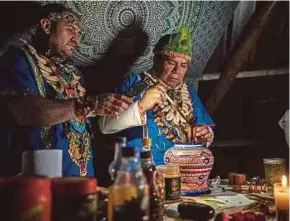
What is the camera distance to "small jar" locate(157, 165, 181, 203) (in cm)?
161

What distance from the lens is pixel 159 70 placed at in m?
A: 2.59

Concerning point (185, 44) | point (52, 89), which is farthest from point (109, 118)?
point (185, 44)

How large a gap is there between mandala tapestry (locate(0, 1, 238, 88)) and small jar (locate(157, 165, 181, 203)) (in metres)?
1.25

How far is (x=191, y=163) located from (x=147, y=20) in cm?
123

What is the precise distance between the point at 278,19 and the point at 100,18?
1503mm

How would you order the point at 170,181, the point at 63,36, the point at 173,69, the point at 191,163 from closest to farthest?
1. the point at 170,181
2. the point at 191,163
3. the point at 63,36
4. the point at 173,69

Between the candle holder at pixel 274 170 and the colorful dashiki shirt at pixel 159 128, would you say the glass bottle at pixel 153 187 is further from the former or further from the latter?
the colorful dashiki shirt at pixel 159 128

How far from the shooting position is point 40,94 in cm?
202

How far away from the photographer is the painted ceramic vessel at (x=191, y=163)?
5.88ft

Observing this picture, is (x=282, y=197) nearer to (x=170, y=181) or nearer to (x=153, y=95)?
(x=170, y=181)

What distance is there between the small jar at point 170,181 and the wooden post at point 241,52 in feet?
5.28

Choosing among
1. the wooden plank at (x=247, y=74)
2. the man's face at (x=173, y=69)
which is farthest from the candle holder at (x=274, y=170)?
the wooden plank at (x=247, y=74)

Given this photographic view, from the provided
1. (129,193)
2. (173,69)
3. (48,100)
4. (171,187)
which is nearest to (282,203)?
(171,187)

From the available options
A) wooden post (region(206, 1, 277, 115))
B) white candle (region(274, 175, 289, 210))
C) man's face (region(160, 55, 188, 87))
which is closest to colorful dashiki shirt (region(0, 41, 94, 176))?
man's face (region(160, 55, 188, 87))
